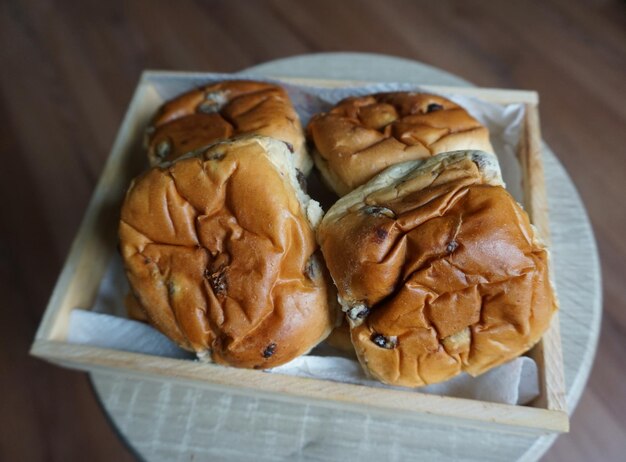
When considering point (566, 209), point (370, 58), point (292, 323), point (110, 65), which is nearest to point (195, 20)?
point (110, 65)

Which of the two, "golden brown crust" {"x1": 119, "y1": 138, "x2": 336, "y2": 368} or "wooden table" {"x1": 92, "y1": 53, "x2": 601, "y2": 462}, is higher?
"golden brown crust" {"x1": 119, "y1": 138, "x2": 336, "y2": 368}

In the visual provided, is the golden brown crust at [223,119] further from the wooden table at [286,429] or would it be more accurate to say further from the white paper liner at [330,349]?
the wooden table at [286,429]

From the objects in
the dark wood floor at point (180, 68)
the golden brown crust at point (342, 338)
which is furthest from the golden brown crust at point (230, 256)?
the dark wood floor at point (180, 68)

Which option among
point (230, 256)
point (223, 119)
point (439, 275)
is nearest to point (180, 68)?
point (223, 119)

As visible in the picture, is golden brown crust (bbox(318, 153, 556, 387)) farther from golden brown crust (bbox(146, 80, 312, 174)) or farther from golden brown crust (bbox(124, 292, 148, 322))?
golden brown crust (bbox(124, 292, 148, 322))

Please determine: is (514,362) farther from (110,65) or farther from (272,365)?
(110,65)

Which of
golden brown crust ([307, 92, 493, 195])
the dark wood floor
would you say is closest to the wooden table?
golden brown crust ([307, 92, 493, 195])
